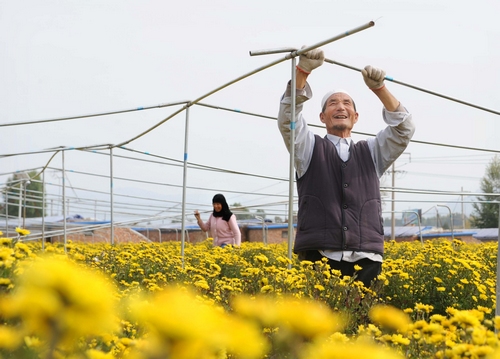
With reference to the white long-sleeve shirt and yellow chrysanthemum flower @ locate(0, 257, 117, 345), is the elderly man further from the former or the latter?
yellow chrysanthemum flower @ locate(0, 257, 117, 345)

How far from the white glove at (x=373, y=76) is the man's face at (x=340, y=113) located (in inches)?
9.0

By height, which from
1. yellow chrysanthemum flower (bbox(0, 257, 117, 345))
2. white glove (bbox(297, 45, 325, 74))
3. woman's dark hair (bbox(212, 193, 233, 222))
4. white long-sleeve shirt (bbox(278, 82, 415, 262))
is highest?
white glove (bbox(297, 45, 325, 74))

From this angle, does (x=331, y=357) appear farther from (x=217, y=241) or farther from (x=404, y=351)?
(x=217, y=241)

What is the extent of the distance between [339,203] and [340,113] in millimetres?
595

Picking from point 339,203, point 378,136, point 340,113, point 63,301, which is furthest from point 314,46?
point 63,301

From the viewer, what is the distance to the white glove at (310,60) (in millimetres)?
3521

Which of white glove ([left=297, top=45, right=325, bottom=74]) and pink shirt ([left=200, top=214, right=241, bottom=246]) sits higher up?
white glove ([left=297, top=45, right=325, bottom=74])

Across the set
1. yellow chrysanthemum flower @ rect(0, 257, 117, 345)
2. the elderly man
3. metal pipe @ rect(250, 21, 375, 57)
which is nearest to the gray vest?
the elderly man

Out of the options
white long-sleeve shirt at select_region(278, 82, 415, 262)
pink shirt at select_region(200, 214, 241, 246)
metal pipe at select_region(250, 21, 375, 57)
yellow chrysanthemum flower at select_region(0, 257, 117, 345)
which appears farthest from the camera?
pink shirt at select_region(200, 214, 241, 246)

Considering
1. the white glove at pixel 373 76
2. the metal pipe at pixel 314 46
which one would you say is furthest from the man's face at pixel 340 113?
the metal pipe at pixel 314 46

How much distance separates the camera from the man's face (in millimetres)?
3785

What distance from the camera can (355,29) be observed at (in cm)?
304

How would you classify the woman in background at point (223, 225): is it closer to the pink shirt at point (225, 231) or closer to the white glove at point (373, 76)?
the pink shirt at point (225, 231)

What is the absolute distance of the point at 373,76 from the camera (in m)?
3.55
